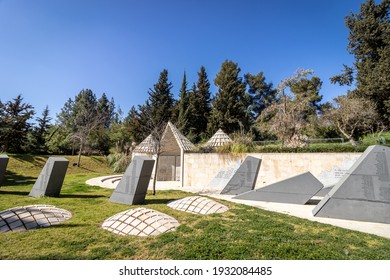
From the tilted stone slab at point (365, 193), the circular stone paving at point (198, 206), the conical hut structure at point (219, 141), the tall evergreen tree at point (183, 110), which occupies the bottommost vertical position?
the circular stone paving at point (198, 206)

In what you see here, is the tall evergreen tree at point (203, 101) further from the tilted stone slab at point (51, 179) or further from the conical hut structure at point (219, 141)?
the tilted stone slab at point (51, 179)

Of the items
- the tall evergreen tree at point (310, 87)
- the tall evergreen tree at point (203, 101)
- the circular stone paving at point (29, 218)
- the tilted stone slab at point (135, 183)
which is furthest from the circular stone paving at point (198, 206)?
the tall evergreen tree at point (310, 87)

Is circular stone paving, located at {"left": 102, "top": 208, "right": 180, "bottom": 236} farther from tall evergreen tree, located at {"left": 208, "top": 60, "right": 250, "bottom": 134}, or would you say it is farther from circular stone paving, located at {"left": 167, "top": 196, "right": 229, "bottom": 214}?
tall evergreen tree, located at {"left": 208, "top": 60, "right": 250, "bottom": 134}

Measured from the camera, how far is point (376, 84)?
22.5m

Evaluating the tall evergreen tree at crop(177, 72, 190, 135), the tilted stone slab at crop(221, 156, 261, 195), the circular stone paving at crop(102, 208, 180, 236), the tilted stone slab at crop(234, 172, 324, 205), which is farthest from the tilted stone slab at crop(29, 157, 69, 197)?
the tall evergreen tree at crop(177, 72, 190, 135)

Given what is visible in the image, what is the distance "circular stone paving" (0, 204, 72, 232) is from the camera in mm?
5234

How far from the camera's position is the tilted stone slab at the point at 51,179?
9.38 m

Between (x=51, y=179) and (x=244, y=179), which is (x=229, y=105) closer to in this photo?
(x=244, y=179)

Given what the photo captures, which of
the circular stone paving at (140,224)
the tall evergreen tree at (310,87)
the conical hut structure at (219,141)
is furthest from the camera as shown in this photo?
the tall evergreen tree at (310,87)

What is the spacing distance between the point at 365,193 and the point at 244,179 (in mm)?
5941

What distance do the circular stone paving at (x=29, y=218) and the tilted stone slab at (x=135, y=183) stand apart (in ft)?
7.74

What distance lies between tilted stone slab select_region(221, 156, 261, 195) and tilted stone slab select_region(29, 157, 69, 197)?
8.19 m

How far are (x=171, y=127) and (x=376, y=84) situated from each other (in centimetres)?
2211

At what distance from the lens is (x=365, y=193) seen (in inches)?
273
